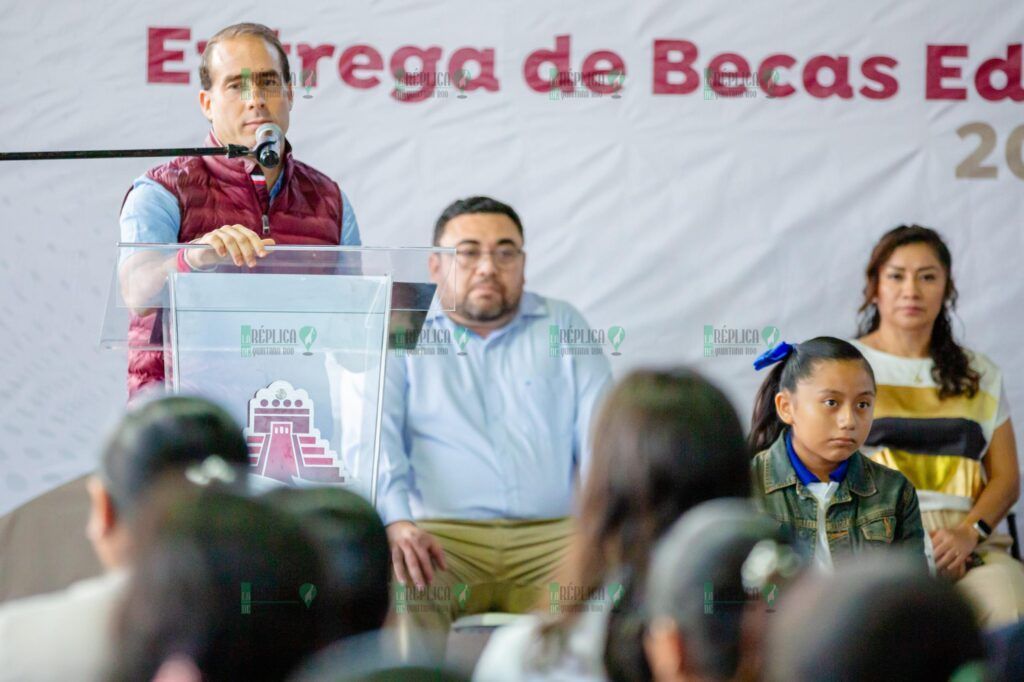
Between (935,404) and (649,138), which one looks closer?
(935,404)

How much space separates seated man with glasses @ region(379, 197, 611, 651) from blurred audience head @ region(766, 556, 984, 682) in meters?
2.33

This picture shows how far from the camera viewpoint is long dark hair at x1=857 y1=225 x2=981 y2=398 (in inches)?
144

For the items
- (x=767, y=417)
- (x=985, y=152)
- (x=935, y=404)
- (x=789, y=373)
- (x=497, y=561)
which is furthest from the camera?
(x=985, y=152)

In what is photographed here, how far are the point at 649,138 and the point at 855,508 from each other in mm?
1564

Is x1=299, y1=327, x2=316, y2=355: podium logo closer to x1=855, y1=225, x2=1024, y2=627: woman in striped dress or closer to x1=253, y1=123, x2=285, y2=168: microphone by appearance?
x1=253, y1=123, x2=285, y2=168: microphone

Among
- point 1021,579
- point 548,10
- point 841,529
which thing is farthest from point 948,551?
point 548,10

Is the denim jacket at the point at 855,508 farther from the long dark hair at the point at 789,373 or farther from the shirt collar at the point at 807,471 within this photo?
the long dark hair at the point at 789,373

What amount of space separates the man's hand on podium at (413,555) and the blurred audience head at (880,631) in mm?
2235

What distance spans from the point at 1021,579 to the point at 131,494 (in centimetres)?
264

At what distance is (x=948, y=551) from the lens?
331 centimetres

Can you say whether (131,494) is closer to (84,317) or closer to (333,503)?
(333,503)

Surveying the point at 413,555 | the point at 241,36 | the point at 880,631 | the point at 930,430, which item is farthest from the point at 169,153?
the point at 930,430

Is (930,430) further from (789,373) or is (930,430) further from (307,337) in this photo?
(307,337)

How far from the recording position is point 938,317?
375 centimetres
